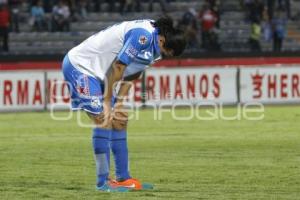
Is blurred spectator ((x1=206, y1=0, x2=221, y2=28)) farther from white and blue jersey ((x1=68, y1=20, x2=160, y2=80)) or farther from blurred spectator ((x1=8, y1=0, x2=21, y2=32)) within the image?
white and blue jersey ((x1=68, y1=20, x2=160, y2=80))

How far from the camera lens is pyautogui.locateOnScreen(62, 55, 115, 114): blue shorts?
9.92 meters

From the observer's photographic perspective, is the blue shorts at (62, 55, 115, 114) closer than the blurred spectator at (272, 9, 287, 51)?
Yes

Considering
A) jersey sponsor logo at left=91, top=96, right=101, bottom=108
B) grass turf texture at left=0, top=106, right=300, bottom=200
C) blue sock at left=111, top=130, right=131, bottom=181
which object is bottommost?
grass turf texture at left=0, top=106, right=300, bottom=200

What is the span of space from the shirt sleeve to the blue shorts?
515 mm

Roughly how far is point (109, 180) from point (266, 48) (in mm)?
23609

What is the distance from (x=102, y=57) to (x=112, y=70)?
10.4 inches

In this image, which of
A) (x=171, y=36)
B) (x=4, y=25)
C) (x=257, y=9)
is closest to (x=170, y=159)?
(x=171, y=36)

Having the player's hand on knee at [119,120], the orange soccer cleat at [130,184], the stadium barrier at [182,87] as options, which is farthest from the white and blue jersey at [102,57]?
the stadium barrier at [182,87]

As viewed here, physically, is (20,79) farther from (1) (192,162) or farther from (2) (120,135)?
(2) (120,135)

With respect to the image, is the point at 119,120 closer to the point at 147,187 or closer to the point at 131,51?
the point at 147,187

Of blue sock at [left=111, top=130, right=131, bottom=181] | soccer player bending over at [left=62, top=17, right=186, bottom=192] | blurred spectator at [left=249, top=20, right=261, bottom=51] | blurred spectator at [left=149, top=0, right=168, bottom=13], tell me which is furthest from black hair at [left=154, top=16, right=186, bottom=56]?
blurred spectator at [left=149, top=0, right=168, bottom=13]

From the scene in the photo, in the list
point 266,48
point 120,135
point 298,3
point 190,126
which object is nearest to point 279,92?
point 190,126

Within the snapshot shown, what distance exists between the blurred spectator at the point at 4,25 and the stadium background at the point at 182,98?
0.06 meters

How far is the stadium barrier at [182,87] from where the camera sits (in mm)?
23234
